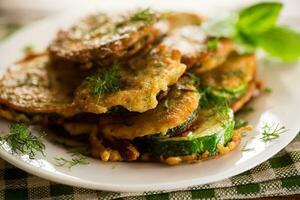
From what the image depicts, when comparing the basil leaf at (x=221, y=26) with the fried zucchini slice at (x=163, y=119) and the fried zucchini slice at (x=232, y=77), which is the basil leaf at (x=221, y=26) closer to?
the fried zucchini slice at (x=232, y=77)

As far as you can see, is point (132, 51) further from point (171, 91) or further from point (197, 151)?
point (197, 151)

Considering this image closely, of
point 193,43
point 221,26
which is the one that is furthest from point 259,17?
point 193,43

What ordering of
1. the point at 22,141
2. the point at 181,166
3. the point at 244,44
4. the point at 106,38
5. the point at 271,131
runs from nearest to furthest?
the point at 181,166 < the point at 22,141 < the point at 271,131 < the point at 106,38 < the point at 244,44

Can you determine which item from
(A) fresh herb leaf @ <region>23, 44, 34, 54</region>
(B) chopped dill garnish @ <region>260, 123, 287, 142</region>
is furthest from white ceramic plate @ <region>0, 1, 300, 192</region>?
(A) fresh herb leaf @ <region>23, 44, 34, 54</region>

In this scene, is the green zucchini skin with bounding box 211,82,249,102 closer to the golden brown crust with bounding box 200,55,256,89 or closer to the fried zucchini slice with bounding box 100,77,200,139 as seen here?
the golden brown crust with bounding box 200,55,256,89

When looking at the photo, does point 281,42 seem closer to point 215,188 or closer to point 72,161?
point 215,188
